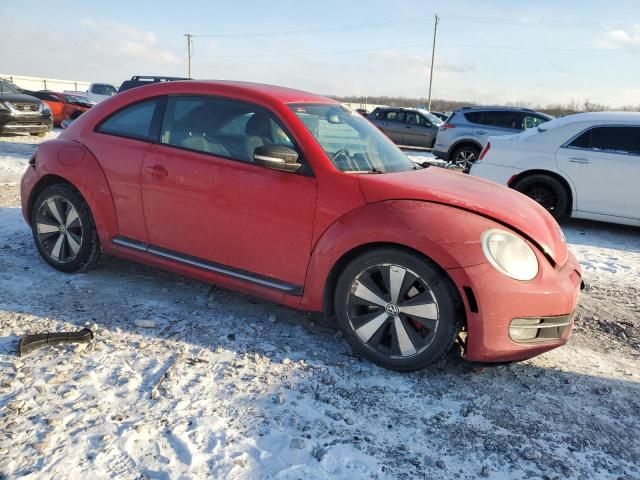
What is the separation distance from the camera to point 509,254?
2.92 meters

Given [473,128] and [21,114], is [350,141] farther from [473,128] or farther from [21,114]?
[21,114]

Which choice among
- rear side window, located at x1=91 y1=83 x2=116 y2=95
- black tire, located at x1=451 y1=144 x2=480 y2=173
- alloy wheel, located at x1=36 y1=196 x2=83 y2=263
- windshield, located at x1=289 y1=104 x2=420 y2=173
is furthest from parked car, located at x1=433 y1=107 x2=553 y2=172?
rear side window, located at x1=91 y1=83 x2=116 y2=95

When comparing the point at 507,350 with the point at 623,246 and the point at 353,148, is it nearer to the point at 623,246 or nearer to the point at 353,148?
the point at 353,148

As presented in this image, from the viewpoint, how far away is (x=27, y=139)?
45.6 feet

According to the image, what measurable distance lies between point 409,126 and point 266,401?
16.1m

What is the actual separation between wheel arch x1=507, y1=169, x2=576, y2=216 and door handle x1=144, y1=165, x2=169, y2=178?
17.2 feet


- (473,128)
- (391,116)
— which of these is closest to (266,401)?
(473,128)

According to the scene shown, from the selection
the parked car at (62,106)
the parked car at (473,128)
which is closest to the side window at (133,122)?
the parked car at (473,128)

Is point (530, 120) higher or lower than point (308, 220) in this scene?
higher

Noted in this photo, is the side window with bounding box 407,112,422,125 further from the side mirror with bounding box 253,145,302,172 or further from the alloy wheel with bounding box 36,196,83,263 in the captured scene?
the side mirror with bounding box 253,145,302,172

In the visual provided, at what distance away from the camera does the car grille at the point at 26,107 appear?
13.1 meters

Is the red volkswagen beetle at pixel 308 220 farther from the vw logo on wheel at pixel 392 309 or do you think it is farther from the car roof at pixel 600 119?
the car roof at pixel 600 119

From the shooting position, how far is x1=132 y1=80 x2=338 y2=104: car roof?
12.1ft

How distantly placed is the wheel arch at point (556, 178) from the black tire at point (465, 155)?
17.0 feet
